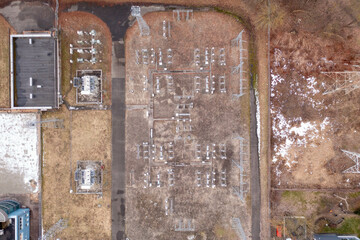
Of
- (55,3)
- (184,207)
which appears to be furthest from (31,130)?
(184,207)

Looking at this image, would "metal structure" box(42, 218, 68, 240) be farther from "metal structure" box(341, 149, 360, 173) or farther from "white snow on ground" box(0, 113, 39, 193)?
"metal structure" box(341, 149, 360, 173)

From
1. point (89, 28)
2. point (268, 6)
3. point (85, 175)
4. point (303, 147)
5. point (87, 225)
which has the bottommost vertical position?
point (87, 225)

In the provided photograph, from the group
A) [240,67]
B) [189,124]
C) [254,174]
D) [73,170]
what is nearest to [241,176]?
[254,174]

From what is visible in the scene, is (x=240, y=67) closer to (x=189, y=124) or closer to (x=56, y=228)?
(x=189, y=124)

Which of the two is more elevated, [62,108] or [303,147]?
[62,108]

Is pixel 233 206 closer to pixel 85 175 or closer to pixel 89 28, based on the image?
pixel 85 175
